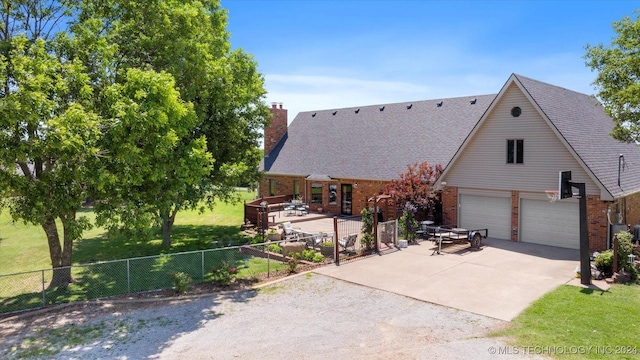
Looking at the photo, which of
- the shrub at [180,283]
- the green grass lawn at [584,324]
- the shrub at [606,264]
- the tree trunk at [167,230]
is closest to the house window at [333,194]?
the tree trunk at [167,230]

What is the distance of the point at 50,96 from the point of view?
1213 centimetres

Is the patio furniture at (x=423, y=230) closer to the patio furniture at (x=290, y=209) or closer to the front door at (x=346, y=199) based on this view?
the front door at (x=346, y=199)

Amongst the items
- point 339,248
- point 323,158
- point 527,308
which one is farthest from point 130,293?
point 323,158

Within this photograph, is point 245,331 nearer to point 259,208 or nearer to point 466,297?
point 466,297

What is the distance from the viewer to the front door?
1126 inches

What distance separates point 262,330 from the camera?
33.4ft

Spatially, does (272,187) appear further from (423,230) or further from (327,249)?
(327,249)

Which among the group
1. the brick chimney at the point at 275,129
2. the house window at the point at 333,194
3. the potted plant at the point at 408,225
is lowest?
the potted plant at the point at 408,225

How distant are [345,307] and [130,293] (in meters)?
6.88

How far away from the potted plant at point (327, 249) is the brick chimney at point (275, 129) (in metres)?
20.3

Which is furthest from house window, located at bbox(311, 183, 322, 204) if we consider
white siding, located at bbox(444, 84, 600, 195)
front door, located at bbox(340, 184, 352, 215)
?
white siding, located at bbox(444, 84, 600, 195)

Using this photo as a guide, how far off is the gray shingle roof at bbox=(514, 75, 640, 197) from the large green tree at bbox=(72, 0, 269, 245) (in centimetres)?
1280

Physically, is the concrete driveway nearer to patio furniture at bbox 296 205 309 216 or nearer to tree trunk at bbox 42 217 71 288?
tree trunk at bbox 42 217 71 288

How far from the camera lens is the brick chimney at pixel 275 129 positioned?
36156 mm
